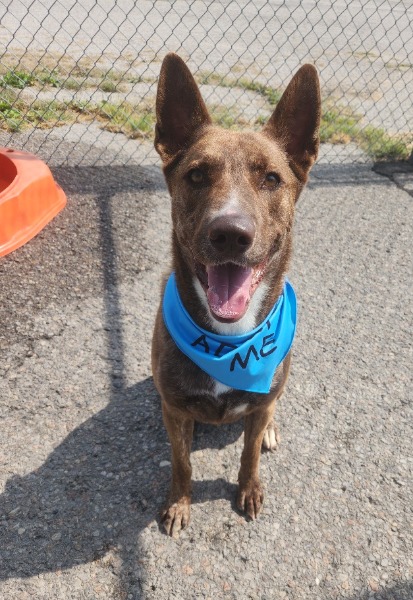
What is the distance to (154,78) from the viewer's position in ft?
26.6

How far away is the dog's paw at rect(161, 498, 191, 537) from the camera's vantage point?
107 inches

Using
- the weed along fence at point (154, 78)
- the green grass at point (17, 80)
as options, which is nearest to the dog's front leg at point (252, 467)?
the weed along fence at point (154, 78)

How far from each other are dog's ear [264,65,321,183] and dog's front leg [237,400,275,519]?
1.31 metres

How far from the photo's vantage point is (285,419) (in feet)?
11.1

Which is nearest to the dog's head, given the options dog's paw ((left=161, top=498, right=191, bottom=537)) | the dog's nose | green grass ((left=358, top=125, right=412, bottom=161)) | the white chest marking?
the dog's nose

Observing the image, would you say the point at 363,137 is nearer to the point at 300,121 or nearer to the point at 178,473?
the point at 300,121

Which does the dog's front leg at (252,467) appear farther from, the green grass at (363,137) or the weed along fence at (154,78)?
the green grass at (363,137)

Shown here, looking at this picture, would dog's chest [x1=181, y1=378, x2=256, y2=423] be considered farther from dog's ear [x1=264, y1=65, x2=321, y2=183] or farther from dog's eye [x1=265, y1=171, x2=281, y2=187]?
dog's ear [x1=264, y1=65, x2=321, y2=183]

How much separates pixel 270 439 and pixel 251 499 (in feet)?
1.47

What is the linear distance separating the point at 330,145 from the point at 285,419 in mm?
4763

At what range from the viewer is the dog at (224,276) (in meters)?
2.37

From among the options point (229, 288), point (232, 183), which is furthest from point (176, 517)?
point (232, 183)

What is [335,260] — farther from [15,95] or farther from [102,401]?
[15,95]

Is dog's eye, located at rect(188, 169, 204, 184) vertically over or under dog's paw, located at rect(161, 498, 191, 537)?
over
